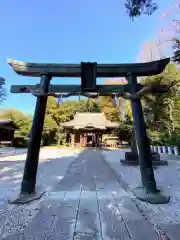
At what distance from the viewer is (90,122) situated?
22.2 m

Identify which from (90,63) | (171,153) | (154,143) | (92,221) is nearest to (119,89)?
(90,63)

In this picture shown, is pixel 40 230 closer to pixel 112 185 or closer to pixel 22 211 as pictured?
pixel 22 211

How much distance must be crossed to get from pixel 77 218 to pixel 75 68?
9.35 feet

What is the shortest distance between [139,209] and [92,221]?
2.85ft

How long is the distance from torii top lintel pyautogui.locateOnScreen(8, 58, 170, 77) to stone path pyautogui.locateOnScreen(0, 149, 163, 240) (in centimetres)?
253

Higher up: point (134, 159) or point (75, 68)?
point (75, 68)

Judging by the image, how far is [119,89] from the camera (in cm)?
406

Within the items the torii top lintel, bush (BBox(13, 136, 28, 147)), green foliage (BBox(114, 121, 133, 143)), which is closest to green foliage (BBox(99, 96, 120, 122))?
green foliage (BBox(114, 121, 133, 143))

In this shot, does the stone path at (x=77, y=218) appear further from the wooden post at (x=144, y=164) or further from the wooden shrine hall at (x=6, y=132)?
the wooden shrine hall at (x=6, y=132)

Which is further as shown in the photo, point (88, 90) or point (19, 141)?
point (19, 141)

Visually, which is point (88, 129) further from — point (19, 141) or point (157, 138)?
point (19, 141)

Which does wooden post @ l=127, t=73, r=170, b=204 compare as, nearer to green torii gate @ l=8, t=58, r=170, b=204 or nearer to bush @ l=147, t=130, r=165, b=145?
green torii gate @ l=8, t=58, r=170, b=204

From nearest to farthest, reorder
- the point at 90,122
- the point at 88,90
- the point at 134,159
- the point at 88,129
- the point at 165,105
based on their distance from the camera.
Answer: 1. the point at 88,90
2. the point at 134,159
3. the point at 165,105
4. the point at 88,129
5. the point at 90,122

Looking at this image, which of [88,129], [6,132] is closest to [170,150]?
[88,129]
